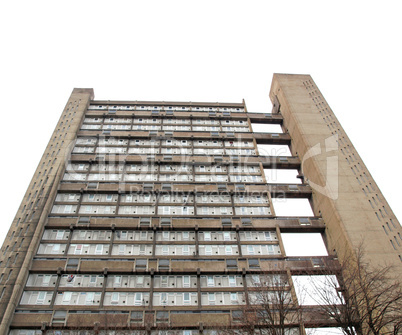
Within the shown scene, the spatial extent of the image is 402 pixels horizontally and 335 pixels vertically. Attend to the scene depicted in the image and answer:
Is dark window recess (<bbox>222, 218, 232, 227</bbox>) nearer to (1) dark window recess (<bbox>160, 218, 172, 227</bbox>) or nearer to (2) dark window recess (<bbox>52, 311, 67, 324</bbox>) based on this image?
(1) dark window recess (<bbox>160, 218, 172, 227</bbox>)

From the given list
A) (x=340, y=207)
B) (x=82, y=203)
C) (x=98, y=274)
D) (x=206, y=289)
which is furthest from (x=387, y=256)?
(x=82, y=203)

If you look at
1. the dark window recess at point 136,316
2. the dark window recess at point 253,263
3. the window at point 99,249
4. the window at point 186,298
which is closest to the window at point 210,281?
the window at point 186,298

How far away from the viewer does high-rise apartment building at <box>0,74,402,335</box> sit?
34344 millimetres

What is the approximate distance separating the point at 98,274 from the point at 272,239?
2017 cm

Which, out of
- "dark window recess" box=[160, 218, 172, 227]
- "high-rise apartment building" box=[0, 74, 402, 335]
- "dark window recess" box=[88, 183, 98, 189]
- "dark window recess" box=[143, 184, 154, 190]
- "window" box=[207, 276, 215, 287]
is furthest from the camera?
"dark window recess" box=[143, 184, 154, 190]

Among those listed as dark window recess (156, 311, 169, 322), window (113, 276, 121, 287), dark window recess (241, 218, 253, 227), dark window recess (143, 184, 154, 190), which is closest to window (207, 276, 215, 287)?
dark window recess (156, 311, 169, 322)

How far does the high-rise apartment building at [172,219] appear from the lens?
3434 centimetres

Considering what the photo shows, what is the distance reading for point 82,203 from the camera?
4469 cm

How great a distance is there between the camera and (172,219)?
42188 mm

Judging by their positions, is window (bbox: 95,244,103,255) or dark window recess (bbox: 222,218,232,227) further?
dark window recess (bbox: 222,218,232,227)

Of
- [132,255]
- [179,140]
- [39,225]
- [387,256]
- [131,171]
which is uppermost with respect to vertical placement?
[179,140]

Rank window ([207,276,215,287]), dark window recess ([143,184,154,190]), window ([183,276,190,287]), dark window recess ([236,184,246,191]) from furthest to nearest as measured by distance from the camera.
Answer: dark window recess ([236,184,246,191]) < dark window recess ([143,184,154,190]) < window ([207,276,215,287]) < window ([183,276,190,287])

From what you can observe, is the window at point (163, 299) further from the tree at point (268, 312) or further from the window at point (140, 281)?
the tree at point (268, 312)

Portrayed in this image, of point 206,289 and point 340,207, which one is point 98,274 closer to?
point 206,289
